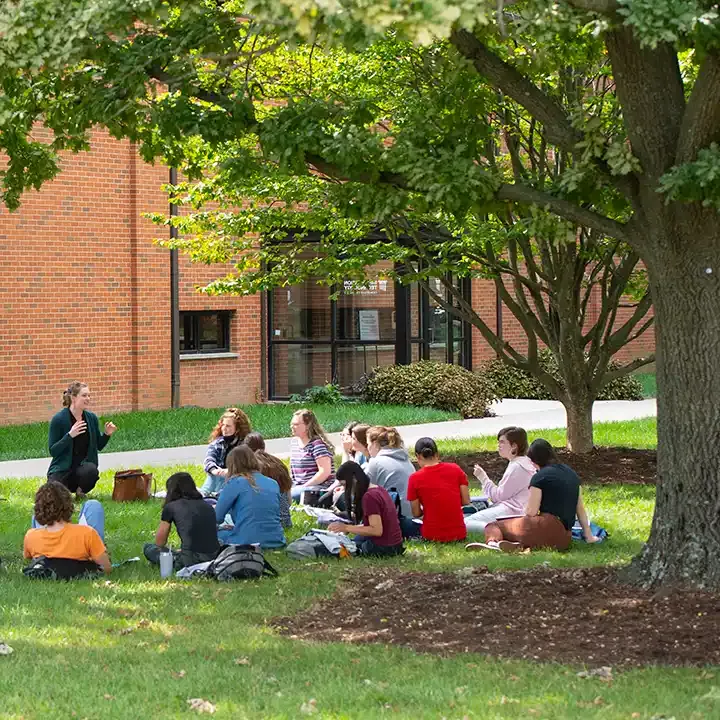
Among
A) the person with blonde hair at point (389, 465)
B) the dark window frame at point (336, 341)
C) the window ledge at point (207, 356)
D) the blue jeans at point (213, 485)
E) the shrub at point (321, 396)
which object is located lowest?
the blue jeans at point (213, 485)

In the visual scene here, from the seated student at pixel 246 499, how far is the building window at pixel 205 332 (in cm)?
1413

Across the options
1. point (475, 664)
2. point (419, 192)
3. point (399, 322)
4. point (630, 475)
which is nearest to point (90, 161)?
point (399, 322)

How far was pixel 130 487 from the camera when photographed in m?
13.5

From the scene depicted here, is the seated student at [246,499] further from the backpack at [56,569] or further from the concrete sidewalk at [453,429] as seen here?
the concrete sidewalk at [453,429]

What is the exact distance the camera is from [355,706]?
20.0 feet

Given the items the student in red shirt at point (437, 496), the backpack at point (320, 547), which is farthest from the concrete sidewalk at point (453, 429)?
the backpack at point (320, 547)

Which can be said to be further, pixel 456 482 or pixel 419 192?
pixel 456 482

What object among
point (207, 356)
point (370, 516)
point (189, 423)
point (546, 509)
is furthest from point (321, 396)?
point (370, 516)

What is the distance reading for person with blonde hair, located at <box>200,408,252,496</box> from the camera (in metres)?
12.5

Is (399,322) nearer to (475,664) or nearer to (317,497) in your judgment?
(317,497)

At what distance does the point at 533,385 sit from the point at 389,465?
52.5ft

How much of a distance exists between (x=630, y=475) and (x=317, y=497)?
438 centimetres

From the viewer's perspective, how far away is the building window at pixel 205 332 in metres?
24.2

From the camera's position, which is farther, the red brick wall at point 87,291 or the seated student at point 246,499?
the red brick wall at point 87,291
